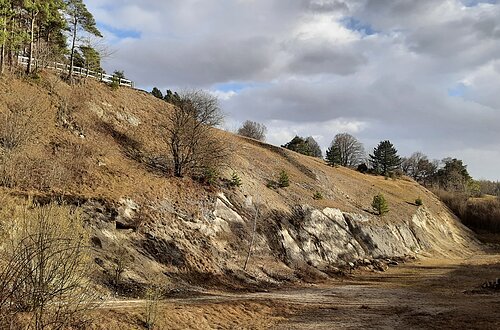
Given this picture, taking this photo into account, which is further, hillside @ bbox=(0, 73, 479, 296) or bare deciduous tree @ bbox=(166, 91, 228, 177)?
bare deciduous tree @ bbox=(166, 91, 228, 177)

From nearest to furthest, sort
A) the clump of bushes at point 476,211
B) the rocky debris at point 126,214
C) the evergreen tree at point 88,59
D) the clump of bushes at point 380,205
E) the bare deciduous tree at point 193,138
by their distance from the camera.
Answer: the rocky debris at point 126,214
the bare deciduous tree at point 193,138
the evergreen tree at point 88,59
the clump of bushes at point 380,205
the clump of bushes at point 476,211

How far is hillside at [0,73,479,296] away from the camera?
72.6 feet

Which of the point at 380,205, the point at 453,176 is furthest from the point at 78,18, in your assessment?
the point at 453,176

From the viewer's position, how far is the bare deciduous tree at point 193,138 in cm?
3216

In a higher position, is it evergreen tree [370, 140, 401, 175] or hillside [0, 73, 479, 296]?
evergreen tree [370, 140, 401, 175]

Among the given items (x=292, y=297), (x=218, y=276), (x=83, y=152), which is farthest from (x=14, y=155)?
A: (x=292, y=297)

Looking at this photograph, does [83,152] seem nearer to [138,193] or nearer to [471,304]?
[138,193]

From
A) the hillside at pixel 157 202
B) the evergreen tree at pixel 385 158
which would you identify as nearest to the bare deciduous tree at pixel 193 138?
the hillside at pixel 157 202

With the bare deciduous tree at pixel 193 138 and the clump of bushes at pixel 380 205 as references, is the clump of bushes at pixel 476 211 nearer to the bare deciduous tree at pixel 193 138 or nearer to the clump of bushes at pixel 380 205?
the clump of bushes at pixel 380 205

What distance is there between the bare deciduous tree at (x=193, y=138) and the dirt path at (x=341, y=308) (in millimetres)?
12898

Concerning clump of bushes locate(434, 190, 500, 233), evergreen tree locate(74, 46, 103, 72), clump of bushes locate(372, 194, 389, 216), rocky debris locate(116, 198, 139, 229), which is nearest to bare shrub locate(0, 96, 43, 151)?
rocky debris locate(116, 198, 139, 229)

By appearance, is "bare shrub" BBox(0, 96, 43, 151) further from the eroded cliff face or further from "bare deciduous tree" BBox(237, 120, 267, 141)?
"bare deciduous tree" BBox(237, 120, 267, 141)

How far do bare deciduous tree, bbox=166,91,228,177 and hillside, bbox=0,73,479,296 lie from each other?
61.2 inches

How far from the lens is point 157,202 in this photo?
26594mm
